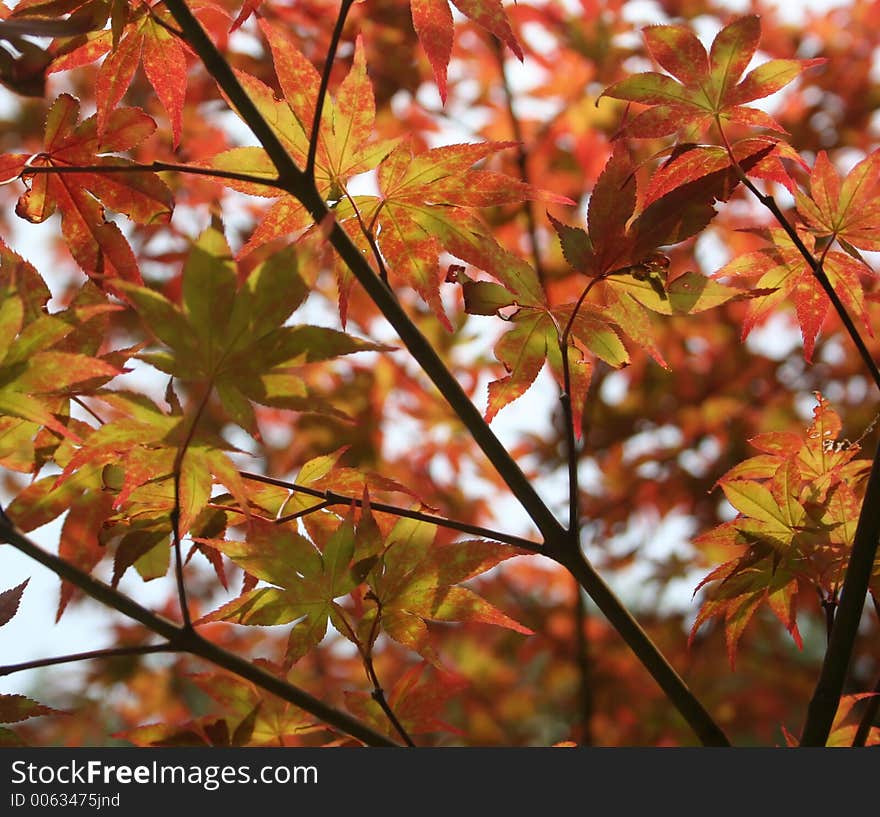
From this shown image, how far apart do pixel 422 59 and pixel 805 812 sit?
67.4 inches

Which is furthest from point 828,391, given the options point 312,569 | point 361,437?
point 312,569

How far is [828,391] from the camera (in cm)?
239

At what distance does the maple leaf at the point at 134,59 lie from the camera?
0.67 m

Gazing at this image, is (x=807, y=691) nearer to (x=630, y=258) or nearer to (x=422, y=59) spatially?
(x=422, y=59)

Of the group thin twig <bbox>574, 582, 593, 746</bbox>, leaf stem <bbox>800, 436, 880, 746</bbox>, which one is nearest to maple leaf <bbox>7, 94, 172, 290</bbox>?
leaf stem <bbox>800, 436, 880, 746</bbox>

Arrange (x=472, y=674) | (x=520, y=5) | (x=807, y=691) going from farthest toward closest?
(x=472, y=674), (x=807, y=691), (x=520, y=5)

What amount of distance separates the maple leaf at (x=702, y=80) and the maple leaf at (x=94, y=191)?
35 cm

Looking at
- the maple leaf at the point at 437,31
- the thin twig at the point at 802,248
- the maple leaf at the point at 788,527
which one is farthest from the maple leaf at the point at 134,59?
the maple leaf at the point at 788,527

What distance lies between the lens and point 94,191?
2.26 ft

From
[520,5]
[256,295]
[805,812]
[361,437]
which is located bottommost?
[805,812]

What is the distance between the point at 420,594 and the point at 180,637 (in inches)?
6.5

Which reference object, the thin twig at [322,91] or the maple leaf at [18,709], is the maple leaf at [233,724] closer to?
the maple leaf at [18,709]

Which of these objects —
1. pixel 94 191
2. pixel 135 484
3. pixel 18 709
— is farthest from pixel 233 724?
pixel 94 191

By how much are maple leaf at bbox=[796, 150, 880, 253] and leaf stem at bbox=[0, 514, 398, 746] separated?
0.52 metres
